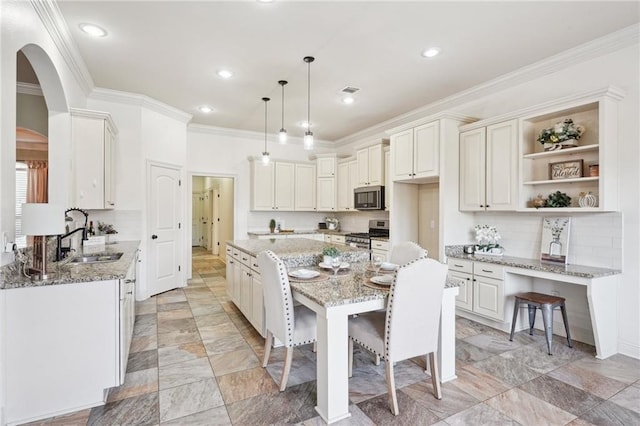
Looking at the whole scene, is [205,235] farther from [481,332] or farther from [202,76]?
[481,332]

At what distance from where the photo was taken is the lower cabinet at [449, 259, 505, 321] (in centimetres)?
352

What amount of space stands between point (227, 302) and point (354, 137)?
13.7 feet

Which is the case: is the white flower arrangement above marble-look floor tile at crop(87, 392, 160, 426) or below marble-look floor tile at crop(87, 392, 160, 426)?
above

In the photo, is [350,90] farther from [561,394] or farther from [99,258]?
[561,394]

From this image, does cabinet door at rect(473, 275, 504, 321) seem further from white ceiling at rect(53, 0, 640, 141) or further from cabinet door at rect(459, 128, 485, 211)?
white ceiling at rect(53, 0, 640, 141)

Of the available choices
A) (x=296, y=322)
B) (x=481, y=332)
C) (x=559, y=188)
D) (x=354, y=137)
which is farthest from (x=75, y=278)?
(x=354, y=137)

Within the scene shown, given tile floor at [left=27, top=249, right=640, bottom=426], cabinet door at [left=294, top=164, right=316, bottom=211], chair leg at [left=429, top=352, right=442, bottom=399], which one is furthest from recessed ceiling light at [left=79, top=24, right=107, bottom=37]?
cabinet door at [left=294, top=164, right=316, bottom=211]

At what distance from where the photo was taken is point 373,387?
2424 millimetres

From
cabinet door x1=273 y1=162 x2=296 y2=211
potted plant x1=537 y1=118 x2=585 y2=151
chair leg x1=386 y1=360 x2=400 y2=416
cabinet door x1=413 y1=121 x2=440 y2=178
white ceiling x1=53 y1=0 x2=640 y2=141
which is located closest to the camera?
chair leg x1=386 y1=360 x2=400 y2=416

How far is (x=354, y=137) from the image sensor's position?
270 inches

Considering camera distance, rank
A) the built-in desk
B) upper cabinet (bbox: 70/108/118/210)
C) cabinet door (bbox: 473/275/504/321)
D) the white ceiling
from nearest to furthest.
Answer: the white ceiling
the built-in desk
upper cabinet (bbox: 70/108/118/210)
cabinet door (bbox: 473/275/504/321)

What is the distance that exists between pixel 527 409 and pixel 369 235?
370 cm

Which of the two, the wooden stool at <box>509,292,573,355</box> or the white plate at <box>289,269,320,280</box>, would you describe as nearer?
the white plate at <box>289,269,320,280</box>

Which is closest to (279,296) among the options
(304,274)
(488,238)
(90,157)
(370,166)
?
(304,274)
